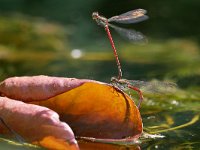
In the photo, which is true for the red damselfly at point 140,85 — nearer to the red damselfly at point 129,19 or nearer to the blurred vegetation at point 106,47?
the blurred vegetation at point 106,47

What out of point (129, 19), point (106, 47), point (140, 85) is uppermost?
point (106, 47)

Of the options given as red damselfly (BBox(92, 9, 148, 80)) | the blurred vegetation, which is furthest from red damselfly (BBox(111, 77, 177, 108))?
red damselfly (BBox(92, 9, 148, 80))

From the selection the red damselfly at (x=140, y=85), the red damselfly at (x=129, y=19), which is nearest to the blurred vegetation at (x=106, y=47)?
the red damselfly at (x=140, y=85)

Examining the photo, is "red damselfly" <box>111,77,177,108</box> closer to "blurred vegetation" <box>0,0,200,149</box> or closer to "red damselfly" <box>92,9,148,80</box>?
"blurred vegetation" <box>0,0,200,149</box>

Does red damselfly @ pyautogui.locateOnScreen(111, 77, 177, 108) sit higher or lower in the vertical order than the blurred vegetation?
lower

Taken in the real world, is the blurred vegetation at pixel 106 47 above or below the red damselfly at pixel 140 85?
above

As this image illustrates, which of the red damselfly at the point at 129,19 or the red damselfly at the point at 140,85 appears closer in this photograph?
the red damselfly at the point at 140,85

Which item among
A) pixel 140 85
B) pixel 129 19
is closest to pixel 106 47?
pixel 129 19

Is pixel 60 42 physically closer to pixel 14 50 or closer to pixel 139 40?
pixel 14 50

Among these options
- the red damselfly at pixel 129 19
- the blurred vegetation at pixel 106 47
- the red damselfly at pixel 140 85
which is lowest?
the red damselfly at pixel 140 85

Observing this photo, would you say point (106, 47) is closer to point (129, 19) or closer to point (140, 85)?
point (129, 19)

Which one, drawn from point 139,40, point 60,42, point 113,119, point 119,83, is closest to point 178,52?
point 60,42
